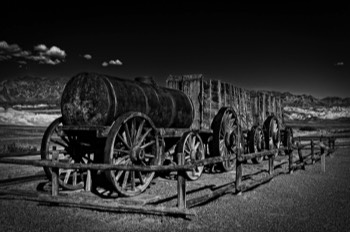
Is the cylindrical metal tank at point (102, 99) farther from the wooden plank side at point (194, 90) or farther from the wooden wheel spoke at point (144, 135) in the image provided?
the wooden plank side at point (194, 90)

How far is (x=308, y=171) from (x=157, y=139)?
6202 mm

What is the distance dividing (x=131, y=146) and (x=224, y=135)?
15.1 ft

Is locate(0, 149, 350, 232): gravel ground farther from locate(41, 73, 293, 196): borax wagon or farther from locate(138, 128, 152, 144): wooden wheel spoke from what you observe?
locate(138, 128, 152, 144): wooden wheel spoke

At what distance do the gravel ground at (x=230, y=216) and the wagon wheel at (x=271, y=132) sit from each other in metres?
6.94

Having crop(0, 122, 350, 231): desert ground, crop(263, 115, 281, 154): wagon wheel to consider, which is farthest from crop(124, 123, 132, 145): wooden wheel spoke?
crop(263, 115, 281, 154): wagon wheel

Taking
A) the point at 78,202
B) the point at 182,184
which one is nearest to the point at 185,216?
the point at 182,184

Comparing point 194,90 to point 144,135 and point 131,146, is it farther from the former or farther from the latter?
point 131,146

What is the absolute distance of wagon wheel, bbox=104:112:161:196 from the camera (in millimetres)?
Result: 6516

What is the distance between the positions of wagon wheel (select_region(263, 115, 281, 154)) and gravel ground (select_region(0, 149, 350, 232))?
22.8 ft

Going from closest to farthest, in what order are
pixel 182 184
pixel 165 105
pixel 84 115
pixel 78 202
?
pixel 182 184 < pixel 78 202 < pixel 84 115 < pixel 165 105

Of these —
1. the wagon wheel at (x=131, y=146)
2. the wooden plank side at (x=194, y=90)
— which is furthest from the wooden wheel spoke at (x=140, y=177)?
the wooden plank side at (x=194, y=90)

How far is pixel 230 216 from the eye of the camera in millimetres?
5688

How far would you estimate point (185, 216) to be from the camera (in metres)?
5.45

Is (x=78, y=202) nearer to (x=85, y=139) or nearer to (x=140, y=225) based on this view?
(x=140, y=225)
